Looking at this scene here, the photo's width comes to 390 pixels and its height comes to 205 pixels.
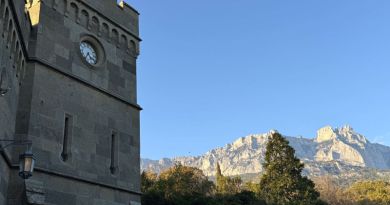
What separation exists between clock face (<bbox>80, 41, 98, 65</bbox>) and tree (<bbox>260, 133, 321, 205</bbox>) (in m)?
25.6

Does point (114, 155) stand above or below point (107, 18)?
below

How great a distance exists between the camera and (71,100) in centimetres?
1520

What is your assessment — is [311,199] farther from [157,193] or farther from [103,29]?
[103,29]

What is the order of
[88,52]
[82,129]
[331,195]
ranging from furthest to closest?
1. [331,195]
2. [88,52]
3. [82,129]

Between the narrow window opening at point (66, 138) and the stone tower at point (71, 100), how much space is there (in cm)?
3

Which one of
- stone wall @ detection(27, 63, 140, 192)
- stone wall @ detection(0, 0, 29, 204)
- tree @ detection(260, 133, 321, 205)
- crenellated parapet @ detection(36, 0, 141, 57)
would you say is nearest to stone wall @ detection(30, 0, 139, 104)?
crenellated parapet @ detection(36, 0, 141, 57)

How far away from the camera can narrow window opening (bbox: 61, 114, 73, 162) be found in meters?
14.5

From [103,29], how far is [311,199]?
26.8m

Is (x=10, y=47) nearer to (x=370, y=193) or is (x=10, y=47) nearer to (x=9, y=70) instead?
(x=9, y=70)

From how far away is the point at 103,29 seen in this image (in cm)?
1739

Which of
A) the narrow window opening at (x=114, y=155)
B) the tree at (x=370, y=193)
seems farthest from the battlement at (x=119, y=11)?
the tree at (x=370, y=193)

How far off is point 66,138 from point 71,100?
4.32 feet

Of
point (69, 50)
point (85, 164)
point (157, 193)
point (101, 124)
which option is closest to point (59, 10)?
point (69, 50)

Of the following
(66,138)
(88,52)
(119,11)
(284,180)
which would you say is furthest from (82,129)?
(284,180)
